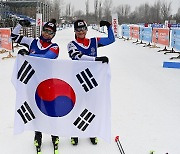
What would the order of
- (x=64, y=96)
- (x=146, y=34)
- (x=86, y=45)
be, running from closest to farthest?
(x=64, y=96), (x=86, y=45), (x=146, y=34)

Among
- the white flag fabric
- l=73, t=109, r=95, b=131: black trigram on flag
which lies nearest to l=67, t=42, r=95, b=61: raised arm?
the white flag fabric

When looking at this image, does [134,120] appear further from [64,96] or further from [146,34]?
[146,34]

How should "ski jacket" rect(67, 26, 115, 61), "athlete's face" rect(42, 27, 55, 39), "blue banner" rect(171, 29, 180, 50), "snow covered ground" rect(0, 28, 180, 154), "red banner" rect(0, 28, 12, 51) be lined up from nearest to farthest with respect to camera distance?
"athlete's face" rect(42, 27, 55, 39)
"ski jacket" rect(67, 26, 115, 61)
"snow covered ground" rect(0, 28, 180, 154)
"red banner" rect(0, 28, 12, 51)
"blue banner" rect(171, 29, 180, 50)

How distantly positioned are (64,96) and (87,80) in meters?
0.32

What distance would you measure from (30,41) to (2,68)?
22.5 feet

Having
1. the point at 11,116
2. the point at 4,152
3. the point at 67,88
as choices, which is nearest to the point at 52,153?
the point at 4,152

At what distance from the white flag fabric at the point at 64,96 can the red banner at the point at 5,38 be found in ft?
33.5

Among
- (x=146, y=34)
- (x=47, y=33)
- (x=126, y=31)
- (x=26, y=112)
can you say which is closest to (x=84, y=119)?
(x=26, y=112)

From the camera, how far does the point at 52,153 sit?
344 cm

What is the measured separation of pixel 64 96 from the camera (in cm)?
312

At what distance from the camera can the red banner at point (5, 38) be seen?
42.4 ft

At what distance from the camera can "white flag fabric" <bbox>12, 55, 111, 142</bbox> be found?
3.09 m

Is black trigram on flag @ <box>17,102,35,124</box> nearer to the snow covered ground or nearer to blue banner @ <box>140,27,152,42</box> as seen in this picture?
the snow covered ground

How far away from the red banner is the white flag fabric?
10222 millimetres
